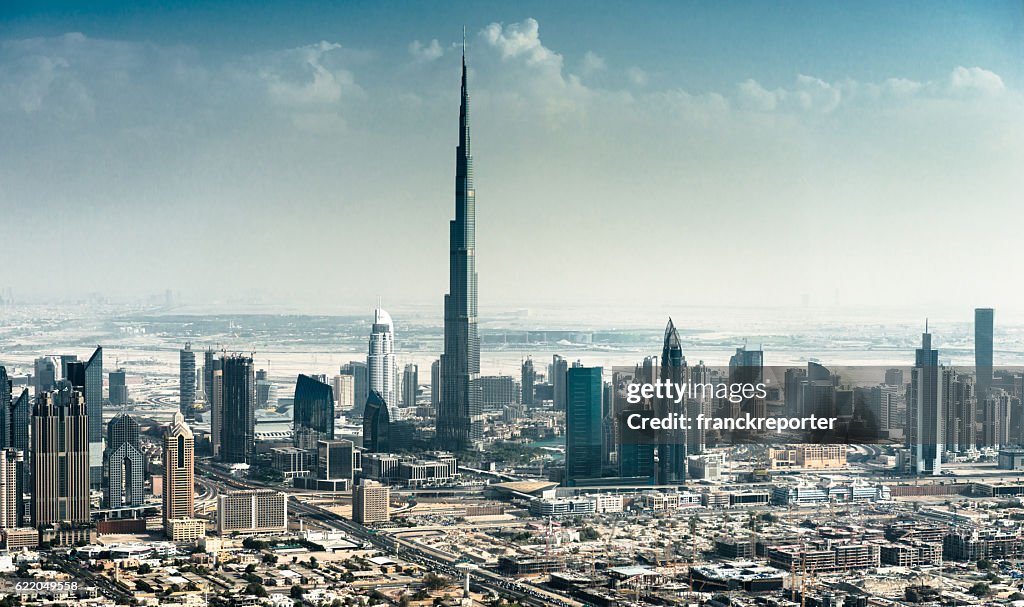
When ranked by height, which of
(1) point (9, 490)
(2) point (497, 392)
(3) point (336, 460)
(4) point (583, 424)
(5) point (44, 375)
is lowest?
(3) point (336, 460)

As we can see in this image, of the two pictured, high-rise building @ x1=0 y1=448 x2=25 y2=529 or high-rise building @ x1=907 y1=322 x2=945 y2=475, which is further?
high-rise building @ x1=907 y1=322 x2=945 y2=475

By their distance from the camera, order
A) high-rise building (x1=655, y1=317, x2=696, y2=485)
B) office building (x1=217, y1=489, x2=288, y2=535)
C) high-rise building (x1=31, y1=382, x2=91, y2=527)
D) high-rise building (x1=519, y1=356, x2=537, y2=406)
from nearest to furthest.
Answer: high-rise building (x1=655, y1=317, x2=696, y2=485)
high-rise building (x1=31, y1=382, x2=91, y2=527)
office building (x1=217, y1=489, x2=288, y2=535)
high-rise building (x1=519, y1=356, x2=537, y2=406)

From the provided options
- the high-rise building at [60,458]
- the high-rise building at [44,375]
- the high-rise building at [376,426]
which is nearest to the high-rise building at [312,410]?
the high-rise building at [376,426]

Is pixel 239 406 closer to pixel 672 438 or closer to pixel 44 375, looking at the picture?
pixel 44 375

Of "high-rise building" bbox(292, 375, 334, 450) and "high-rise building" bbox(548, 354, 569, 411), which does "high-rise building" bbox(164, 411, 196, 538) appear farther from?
"high-rise building" bbox(548, 354, 569, 411)

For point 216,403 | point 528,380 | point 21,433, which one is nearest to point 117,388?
point 216,403

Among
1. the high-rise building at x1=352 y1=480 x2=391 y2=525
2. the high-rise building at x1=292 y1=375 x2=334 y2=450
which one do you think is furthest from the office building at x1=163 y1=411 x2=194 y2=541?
the high-rise building at x1=292 y1=375 x2=334 y2=450

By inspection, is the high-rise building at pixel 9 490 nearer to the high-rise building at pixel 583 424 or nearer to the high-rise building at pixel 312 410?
the high-rise building at pixel 312 410
